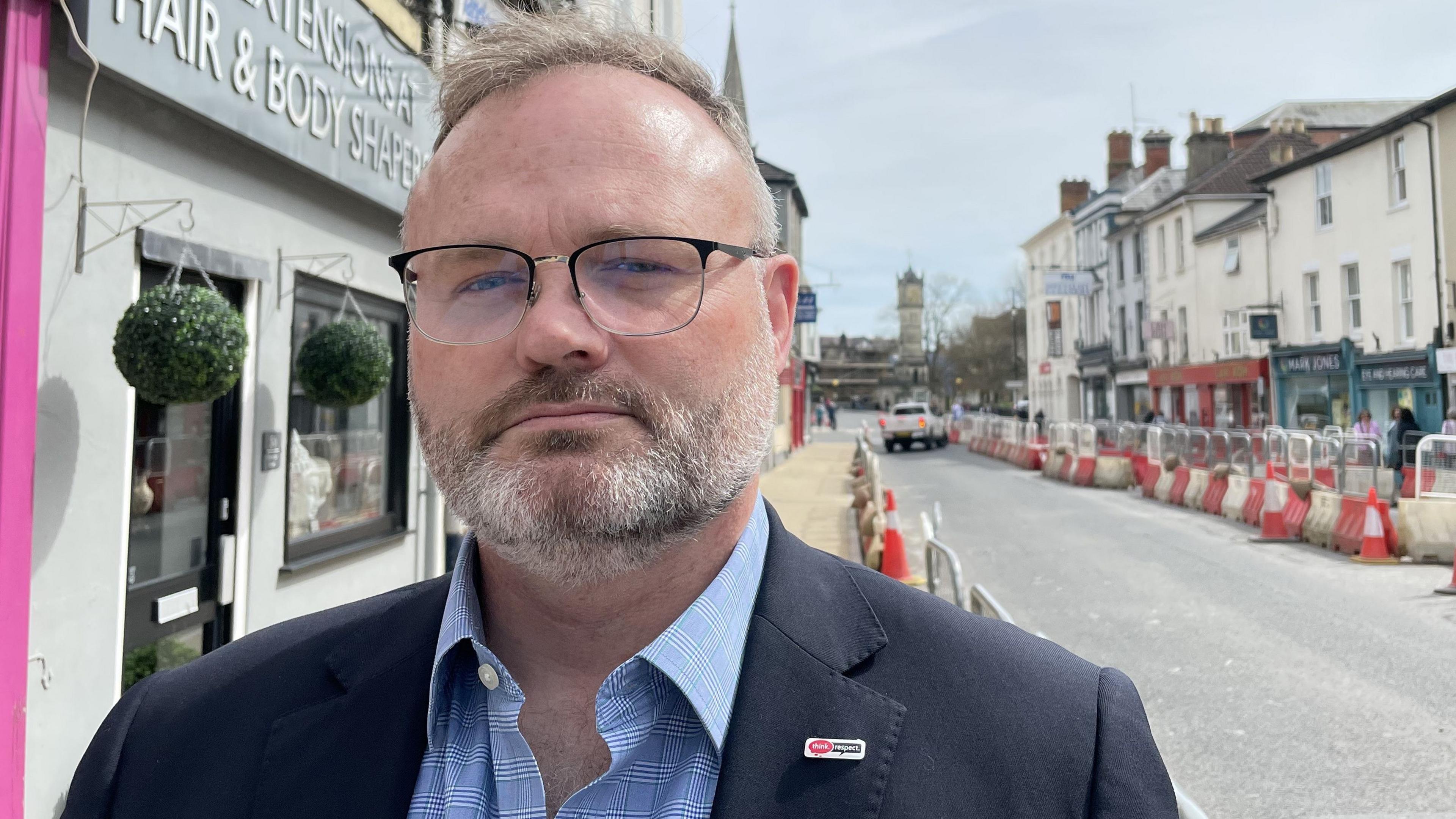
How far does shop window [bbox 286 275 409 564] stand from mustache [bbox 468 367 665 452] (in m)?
4.54

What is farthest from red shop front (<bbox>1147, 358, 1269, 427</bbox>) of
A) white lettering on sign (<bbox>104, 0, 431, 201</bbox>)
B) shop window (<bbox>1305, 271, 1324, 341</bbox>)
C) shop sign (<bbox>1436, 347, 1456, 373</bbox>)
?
white lettering on sign (<bbox>104, 0, 431, 201</bbox>)

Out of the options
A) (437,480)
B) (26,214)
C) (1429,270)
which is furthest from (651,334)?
(1429,270)

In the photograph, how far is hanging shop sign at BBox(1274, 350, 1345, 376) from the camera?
2359 centimetres

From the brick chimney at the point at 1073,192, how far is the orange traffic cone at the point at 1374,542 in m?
40.8

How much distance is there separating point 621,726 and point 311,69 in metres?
5.15

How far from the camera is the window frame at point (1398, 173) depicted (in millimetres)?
19828

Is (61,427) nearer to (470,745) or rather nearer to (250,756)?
(250,756)

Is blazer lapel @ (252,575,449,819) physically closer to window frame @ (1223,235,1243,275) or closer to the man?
the man

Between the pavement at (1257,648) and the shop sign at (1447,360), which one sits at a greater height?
the shop sign at (1447,360)

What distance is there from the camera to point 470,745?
4.48ft

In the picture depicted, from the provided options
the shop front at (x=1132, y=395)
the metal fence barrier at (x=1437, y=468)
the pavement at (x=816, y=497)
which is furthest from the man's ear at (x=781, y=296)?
the shop front at (x=1132, y=395)

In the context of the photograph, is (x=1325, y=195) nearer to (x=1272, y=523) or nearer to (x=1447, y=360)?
(x=1447, y=360)

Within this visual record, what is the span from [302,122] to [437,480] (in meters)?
4.59

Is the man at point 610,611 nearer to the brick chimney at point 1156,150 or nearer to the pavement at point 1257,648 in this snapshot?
the pavement at point 1257,648
